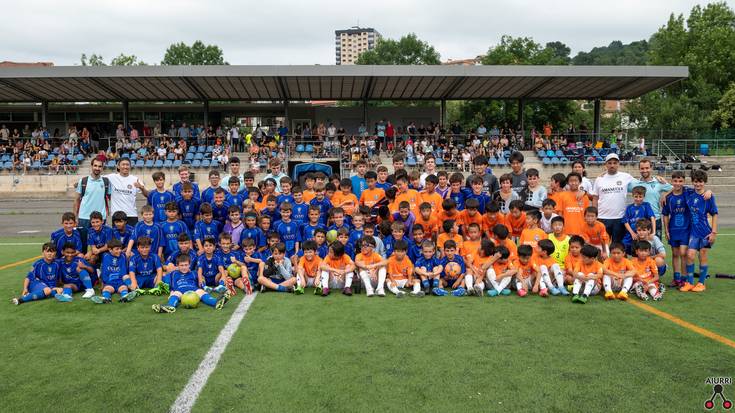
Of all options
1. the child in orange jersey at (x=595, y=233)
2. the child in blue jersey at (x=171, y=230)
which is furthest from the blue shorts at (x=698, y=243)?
the child in blue jersey at (x=171, y=230)

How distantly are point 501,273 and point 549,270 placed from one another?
64cm

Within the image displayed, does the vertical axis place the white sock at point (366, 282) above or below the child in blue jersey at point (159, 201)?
below

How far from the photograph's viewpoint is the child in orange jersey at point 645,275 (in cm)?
658

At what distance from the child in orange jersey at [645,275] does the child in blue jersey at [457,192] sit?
2.50m

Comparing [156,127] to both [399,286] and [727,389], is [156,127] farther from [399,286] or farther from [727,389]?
[727,389]

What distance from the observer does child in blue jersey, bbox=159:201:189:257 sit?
24.9 feet

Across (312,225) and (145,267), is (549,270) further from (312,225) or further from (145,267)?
(145,267)

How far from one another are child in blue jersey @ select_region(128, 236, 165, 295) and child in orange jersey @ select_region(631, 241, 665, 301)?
6314 millimetres

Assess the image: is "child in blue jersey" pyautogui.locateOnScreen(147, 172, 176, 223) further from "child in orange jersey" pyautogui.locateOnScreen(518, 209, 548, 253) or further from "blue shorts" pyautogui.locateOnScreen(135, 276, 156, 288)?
"child in orange jersey" pyautogui.locateOnScreen(518, 209, 548, 253)

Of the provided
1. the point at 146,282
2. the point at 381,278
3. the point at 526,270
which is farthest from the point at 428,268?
the point at 146,282

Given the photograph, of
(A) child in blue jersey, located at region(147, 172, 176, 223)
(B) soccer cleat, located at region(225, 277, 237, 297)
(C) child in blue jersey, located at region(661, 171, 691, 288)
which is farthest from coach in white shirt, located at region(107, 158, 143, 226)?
(C) child in blue jersey, located at region(661, 171, 691, 288)

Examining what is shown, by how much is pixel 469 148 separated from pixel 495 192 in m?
19.7

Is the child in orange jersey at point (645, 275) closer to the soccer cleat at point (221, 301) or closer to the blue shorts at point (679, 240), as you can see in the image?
the blue shorts at point (679, 240)

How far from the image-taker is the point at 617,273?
22.3 feet
